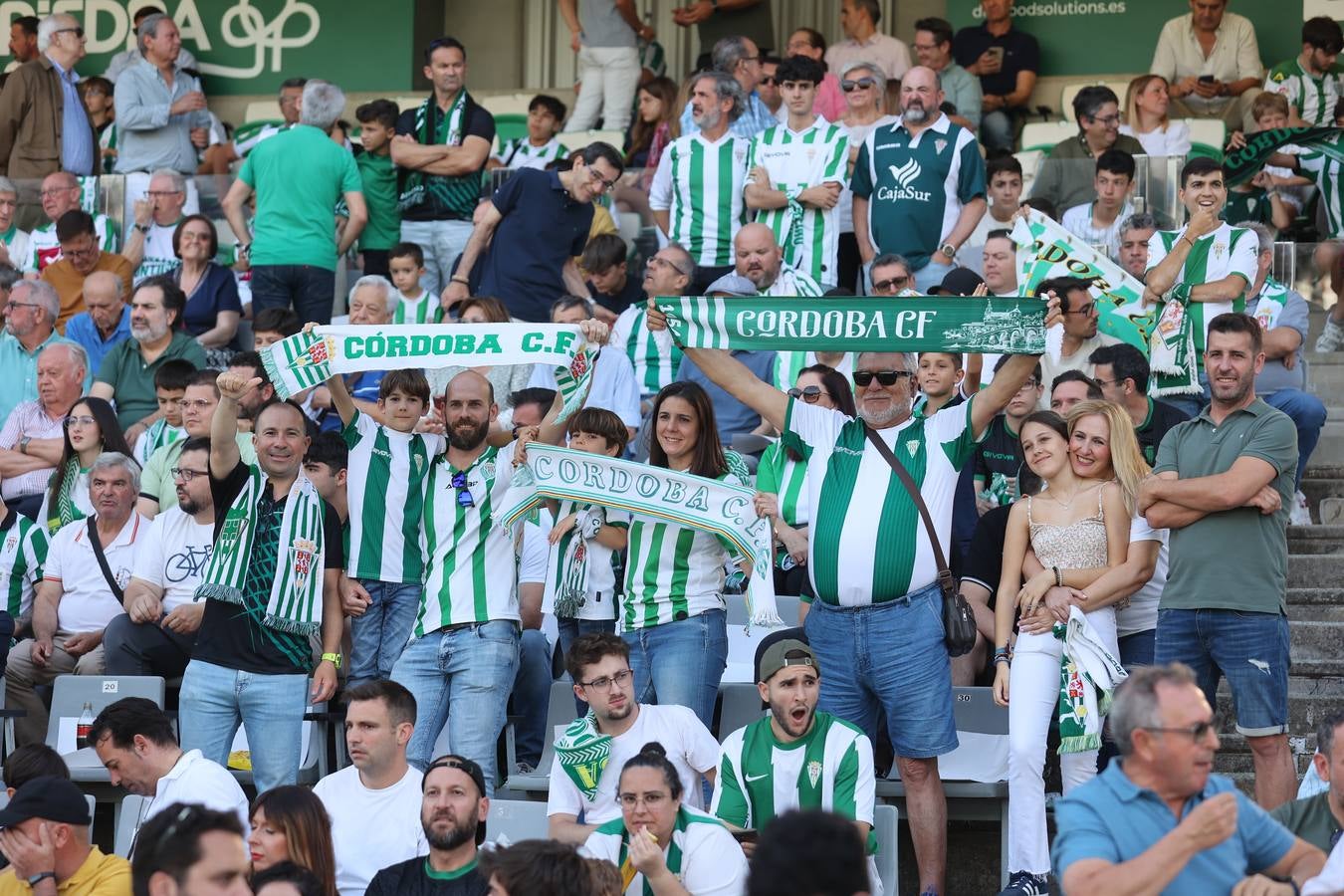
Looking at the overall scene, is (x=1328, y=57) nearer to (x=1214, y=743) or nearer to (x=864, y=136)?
(x=864, y=136)

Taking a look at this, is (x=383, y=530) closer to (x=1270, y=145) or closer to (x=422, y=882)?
(x=422, y=882)

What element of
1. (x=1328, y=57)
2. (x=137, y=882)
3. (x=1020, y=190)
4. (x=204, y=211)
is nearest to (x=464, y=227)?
(x=204, y=211)

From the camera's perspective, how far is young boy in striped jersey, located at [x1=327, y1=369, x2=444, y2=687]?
8523 mm

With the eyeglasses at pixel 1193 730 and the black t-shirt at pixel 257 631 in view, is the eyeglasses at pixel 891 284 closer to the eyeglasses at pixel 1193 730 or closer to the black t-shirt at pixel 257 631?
the black t-shirt at pixel 257 631

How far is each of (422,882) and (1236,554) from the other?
10.5ft

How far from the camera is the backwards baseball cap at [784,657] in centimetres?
712

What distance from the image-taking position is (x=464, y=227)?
505 inches

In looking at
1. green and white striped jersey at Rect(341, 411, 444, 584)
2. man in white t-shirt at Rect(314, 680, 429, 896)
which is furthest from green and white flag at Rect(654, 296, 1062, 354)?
man in white t-shirt at Rect(314, 680, 429, 896)

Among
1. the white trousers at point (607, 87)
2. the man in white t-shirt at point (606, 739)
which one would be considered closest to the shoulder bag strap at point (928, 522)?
the man in white t-shirt at point (606, 739)

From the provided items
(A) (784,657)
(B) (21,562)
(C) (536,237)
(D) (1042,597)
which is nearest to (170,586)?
(B) (21,562)

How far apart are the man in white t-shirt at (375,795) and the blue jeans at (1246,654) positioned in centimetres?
284

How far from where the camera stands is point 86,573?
9.36m

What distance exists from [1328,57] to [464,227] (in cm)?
623

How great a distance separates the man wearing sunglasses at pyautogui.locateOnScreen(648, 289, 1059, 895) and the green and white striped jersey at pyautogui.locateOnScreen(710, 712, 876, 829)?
0.39m
